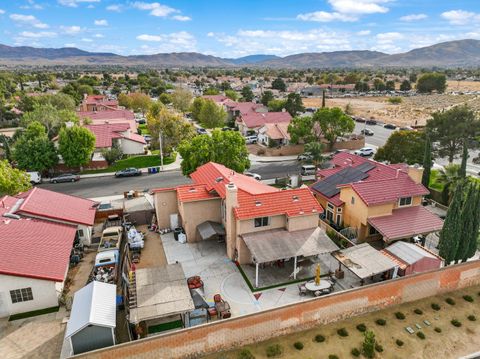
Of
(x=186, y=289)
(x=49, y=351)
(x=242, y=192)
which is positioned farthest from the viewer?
(x=242, y=192)

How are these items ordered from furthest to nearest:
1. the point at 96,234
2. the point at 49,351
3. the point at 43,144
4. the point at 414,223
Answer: the point at 43,144, the point at 96,234, the point at 414,223, the point at 49,351

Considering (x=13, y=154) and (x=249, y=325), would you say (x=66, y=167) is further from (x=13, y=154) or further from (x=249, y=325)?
(x=249, y=325)

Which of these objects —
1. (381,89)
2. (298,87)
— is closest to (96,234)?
(298,87)

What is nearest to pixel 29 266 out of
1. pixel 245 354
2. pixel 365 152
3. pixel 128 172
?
pixel 245 354

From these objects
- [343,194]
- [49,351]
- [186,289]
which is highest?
[343,194]

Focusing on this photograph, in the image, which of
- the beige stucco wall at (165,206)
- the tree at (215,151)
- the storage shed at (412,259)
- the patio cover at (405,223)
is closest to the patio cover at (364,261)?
the storage shed at (412,259)

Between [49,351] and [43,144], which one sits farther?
[43,144]

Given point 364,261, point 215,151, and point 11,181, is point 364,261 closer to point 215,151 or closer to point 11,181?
point 215,151
